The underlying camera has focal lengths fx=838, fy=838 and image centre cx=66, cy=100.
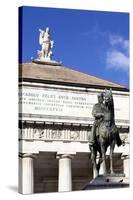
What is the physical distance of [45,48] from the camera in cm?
1316

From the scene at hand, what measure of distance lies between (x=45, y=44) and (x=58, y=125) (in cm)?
139

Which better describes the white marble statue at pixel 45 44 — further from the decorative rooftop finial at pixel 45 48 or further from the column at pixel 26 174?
the column at pixel 26 174

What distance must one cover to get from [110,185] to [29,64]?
8.28ft

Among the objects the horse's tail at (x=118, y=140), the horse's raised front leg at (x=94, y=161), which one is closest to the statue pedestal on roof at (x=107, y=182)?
the horse's raised front leg at (x=94, y=161)

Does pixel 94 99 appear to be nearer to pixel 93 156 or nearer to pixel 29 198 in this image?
pixel 93 156

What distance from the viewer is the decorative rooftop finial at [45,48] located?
13094 millimetres

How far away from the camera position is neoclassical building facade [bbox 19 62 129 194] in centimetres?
1312

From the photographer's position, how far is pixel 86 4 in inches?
539

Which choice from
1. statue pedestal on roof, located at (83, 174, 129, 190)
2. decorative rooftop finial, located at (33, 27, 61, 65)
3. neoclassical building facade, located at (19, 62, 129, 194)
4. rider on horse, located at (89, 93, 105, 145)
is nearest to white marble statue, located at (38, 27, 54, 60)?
decorative rooftop finial, located at (33, 27, 61, 65)

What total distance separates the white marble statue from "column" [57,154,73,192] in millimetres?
1662

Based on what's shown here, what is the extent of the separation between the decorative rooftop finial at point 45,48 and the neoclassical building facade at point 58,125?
5 cm

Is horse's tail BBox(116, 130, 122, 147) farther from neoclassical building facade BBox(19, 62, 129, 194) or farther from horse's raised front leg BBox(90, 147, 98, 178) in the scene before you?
horse's raised front leg BBox(90, 147, 98, 178)

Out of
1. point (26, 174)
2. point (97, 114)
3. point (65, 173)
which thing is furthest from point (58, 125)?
point (26, 174)

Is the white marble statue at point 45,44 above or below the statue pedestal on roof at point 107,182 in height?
above
